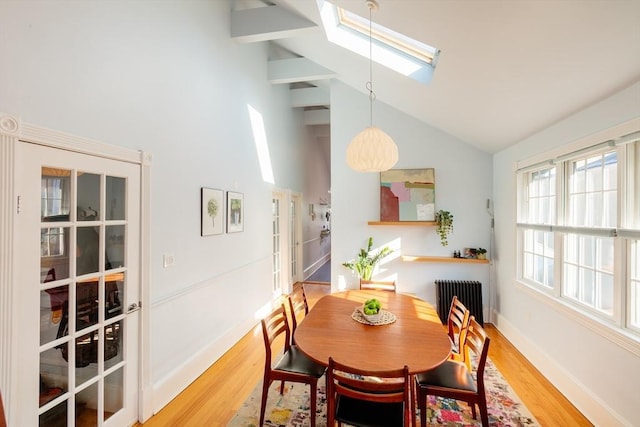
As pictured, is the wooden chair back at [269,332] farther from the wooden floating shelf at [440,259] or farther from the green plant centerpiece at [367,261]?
the wooden floating shelf at [440,259]

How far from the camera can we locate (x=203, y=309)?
2.91 metres

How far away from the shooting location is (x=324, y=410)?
223 centimetres

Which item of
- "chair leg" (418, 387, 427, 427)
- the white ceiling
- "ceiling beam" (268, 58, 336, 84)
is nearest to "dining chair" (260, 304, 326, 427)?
"chair leg" (418, 387, 427, 427)

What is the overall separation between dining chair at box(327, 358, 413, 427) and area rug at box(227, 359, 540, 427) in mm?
604

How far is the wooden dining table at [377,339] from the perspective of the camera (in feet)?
5.47

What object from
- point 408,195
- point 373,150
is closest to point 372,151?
point 373,150

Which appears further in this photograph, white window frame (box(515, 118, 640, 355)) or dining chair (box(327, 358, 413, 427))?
white window frame (box(515, 118, 640, 355))

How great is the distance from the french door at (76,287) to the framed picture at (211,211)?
785 mm

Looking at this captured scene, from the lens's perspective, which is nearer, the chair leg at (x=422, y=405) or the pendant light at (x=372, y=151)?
the chair leg at (x=422, y=405)

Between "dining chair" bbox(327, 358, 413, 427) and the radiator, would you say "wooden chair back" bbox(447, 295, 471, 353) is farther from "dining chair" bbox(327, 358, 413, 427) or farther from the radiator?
the radiator

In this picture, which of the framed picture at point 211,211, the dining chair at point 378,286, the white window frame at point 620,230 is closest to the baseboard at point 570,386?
the white window frame at point 620,230

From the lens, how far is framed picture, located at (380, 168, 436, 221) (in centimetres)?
426

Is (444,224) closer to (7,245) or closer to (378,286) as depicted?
(378,286)

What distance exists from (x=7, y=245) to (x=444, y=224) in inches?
169
